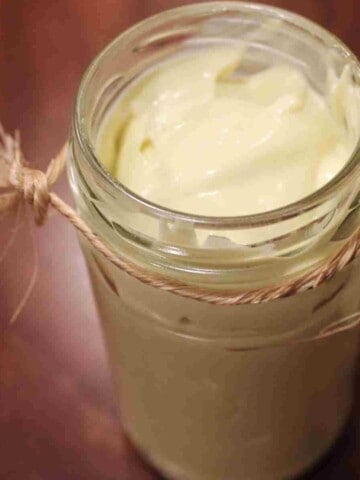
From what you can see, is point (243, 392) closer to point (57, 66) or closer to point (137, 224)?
point (137, 224)

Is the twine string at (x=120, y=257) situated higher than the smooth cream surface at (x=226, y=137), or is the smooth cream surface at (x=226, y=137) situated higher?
the smooth cream surface at (x=226, y=137)

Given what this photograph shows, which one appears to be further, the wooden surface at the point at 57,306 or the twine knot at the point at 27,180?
the wooden surface at the point at 57,306

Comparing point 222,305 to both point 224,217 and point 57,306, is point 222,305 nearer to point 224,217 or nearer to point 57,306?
point 224,217

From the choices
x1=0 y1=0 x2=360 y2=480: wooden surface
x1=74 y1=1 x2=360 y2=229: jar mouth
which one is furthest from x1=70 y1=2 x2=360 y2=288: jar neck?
x1=0 y1=0 x2=360 y2=480: wooden surface

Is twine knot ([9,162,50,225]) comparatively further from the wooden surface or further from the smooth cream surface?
the wooden surface

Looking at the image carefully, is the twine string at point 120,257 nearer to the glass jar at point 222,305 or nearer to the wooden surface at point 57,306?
the glass jar at point 222,305

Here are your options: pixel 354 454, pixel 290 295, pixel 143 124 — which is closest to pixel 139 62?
pixel 143 124

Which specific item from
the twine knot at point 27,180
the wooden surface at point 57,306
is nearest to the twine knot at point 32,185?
the twine knot at point 27,180
